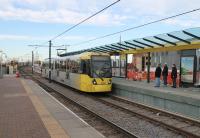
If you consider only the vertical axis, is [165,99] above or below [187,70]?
below

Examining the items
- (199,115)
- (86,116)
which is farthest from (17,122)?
(199,115)

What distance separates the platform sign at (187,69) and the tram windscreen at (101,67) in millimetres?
5586

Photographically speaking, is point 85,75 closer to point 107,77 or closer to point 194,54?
point 107,77

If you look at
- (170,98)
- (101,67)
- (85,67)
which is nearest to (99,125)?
(170,98)

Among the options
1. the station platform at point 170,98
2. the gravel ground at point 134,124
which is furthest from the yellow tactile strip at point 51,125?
the station platform at point 170,98

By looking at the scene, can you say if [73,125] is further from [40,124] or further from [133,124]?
[133,124]

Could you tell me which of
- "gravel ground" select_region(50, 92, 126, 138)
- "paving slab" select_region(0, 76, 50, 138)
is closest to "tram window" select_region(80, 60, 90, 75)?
"gravel ground" select_region(50, 92, 126, 138)

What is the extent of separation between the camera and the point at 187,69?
21.1 m

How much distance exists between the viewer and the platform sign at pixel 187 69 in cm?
2080

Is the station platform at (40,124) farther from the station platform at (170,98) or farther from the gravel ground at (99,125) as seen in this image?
the station platform at (170,98)

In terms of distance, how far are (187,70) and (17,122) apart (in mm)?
11600

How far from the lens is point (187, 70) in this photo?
2116 cm

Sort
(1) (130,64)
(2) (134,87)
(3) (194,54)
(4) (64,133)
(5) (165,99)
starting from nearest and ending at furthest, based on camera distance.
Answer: (4) (64,133)
(5) (165,99)
(3) (194,54)
(2) (134,87)
(1) (130,64)

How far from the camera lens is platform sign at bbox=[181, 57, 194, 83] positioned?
819 inches
